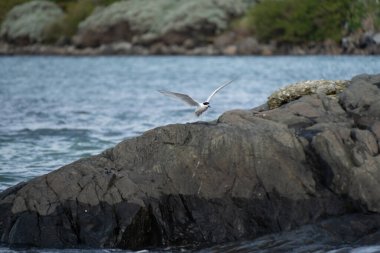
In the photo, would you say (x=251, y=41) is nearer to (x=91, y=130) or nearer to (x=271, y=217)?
(x=91, y=130)

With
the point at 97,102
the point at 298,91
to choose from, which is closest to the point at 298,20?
the point at 97,102

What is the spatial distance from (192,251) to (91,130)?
12.7 m

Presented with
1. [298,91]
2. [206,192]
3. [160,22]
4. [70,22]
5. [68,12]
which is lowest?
[70,22]

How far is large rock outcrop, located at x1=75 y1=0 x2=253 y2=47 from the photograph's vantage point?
93125mm

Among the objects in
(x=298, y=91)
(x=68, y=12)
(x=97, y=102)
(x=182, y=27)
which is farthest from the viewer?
(x=68, y=12)

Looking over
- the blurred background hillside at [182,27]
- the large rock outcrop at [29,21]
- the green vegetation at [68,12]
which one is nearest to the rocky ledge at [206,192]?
the blurred background hillside at [182,27]

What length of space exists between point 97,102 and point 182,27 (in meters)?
60.2

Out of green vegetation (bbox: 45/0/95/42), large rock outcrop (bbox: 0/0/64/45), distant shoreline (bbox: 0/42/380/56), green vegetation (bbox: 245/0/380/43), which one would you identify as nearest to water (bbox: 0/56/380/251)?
distant shoreline (bbox: 0/42/380/56)

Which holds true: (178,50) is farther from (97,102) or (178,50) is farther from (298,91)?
(298,91)

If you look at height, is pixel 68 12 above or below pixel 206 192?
below

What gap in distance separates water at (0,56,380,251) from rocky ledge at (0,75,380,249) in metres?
2.63

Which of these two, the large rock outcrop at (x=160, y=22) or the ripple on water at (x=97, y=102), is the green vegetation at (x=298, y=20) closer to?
the large rock outcrop at (x=160, y=22)

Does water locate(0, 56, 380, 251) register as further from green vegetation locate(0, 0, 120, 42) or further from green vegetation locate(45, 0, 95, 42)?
green vegetation locate(0, 0, 120, 42)

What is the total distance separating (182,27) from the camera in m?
93.3
